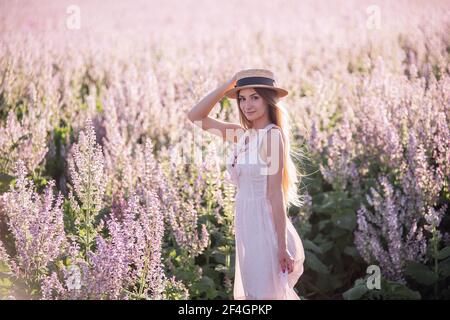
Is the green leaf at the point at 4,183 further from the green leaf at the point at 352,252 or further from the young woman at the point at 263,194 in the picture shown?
the green leaf at the point at 352,252

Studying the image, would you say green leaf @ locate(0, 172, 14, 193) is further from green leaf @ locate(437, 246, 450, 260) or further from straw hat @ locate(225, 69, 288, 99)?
green leaf @ locate(437, 246, 450, 260)

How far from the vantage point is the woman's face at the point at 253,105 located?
3330 millimetres

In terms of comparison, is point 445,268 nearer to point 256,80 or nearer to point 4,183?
point 256,80

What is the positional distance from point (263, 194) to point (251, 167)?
15cm

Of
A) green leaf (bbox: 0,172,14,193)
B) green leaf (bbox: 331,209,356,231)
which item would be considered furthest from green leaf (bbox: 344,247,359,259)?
green leaf (bbox: 0,172,14,193)

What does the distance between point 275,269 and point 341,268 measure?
1.74 metres

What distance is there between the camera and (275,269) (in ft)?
10.5

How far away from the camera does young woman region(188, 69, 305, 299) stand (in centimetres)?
315

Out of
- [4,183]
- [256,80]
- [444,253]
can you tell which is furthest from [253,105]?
[4,183]

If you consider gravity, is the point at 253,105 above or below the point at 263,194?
above

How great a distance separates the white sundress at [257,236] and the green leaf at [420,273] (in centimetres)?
122

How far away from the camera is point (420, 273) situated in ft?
13.7

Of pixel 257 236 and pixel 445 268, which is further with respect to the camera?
pixel 445 268
